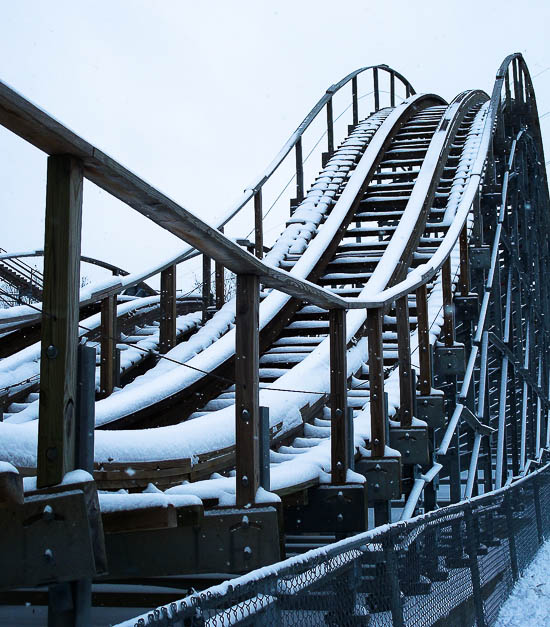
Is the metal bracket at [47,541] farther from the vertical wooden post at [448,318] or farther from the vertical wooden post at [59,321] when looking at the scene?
the vertical wooden post at [448,318]

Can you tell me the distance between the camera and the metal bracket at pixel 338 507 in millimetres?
4703

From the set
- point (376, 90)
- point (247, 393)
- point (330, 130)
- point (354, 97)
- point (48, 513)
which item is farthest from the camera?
point (376, 90)

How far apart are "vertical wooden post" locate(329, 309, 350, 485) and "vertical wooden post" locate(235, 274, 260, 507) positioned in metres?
1.24

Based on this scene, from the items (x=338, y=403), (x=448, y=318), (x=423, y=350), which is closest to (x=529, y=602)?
(x=338, y=403)

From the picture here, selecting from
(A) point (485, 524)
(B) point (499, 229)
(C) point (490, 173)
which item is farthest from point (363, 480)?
(C) point (490, 173)

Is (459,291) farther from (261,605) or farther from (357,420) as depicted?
(261,605)

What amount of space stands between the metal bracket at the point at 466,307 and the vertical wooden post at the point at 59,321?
25.2ft

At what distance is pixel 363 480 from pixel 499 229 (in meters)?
8.38

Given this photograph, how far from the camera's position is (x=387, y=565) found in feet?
10.9

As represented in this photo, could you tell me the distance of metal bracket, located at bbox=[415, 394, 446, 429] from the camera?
23.9 feet

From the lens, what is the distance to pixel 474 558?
4.91 metres

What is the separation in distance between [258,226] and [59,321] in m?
8.92

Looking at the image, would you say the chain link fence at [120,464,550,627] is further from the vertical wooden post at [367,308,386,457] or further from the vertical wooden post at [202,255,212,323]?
the vertical wooden post at [202,255,212,323]

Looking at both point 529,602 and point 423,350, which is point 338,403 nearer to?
point 529,602
